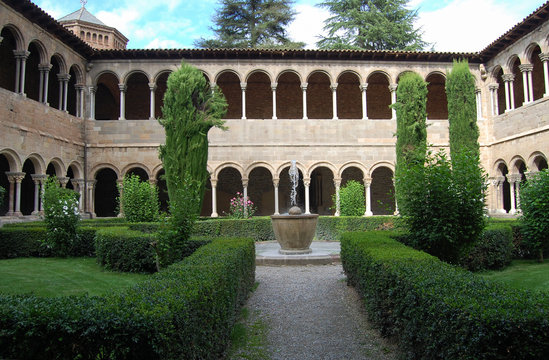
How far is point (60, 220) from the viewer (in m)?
10.4

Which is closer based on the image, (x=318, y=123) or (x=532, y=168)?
(x=532, y=168)

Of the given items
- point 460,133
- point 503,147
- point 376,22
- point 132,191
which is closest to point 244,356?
point 132,191

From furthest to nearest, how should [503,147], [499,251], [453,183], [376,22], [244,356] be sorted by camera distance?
[376,22] < [503,147] < [499,251] < [453,183] < [244,356]

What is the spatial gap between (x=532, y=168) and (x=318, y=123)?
822cm

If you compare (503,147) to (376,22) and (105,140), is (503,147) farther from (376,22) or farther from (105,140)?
(105,140)

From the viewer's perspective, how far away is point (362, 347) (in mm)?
4887

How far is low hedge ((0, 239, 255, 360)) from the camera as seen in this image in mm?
2736

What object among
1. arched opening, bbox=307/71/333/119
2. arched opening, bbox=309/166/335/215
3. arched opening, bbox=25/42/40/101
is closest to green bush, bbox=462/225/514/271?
arched opening, bbox=309/166/335/215

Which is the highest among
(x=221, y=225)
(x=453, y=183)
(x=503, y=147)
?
(x=503, y=147)

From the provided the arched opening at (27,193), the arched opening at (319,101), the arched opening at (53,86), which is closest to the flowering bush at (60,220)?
the arched opening at (27,193)

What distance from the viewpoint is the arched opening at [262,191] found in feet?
76.2

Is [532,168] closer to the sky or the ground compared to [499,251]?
closer to the sky

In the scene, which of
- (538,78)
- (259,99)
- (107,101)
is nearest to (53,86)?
(107,101)

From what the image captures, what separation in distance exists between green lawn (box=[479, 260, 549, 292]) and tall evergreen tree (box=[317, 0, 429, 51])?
2102 centimetres
